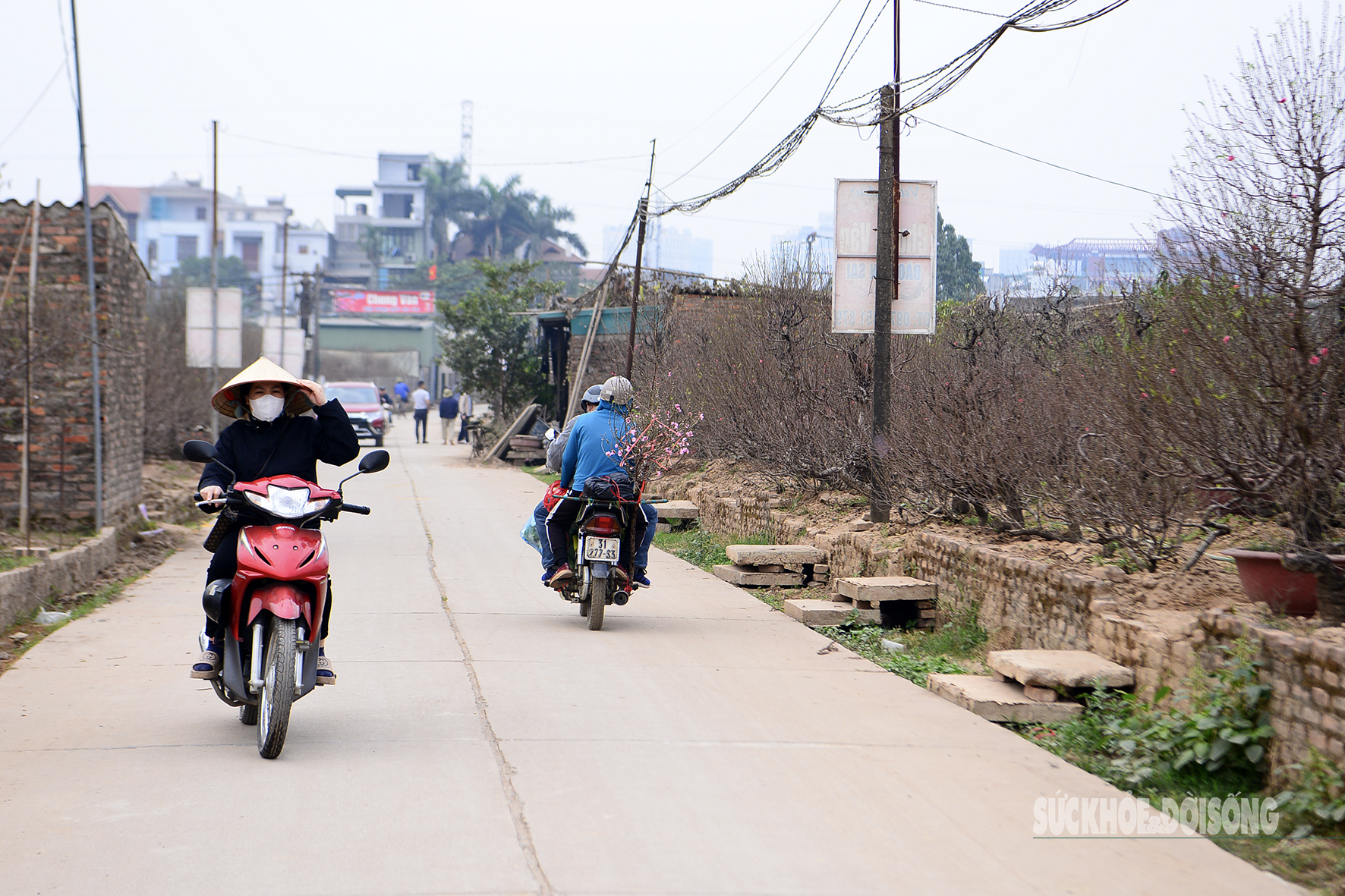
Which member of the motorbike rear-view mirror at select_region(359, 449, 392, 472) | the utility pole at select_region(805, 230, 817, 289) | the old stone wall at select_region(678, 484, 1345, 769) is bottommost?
the old stone wall at select_region(678, 484, 1345, 769)

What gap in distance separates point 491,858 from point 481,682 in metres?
2.86

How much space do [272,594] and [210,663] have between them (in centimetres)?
67

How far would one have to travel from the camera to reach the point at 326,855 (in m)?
4.05

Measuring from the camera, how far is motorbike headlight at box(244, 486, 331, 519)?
17.4 feet

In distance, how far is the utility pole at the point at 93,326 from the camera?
1091 cm

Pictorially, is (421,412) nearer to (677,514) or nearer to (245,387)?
(677,514)

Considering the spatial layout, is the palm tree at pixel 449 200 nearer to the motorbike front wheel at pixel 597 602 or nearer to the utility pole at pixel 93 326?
the utility pole at pixel 93 326

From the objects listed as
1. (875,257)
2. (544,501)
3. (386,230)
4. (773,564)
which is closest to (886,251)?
(875,257)

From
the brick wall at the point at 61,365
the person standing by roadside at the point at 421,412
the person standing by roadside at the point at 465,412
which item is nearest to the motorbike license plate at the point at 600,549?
the brick wall at the point at 61,365

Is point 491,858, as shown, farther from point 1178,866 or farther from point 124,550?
point 124,550

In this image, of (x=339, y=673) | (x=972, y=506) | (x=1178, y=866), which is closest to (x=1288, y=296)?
(x=1178, y=866)

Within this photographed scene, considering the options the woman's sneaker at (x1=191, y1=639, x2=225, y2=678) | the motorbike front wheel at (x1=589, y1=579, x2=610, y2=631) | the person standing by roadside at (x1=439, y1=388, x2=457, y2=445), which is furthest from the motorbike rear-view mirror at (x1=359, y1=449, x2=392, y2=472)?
the person standing by roadside at (x1=439, y1=388, x2=457, y2=445)

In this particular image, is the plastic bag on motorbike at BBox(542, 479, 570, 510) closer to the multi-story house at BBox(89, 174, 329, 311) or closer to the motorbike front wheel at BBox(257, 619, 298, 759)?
the motorbike front wheel at BBox(257, 619, 298, 759)

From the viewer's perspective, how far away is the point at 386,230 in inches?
4119
